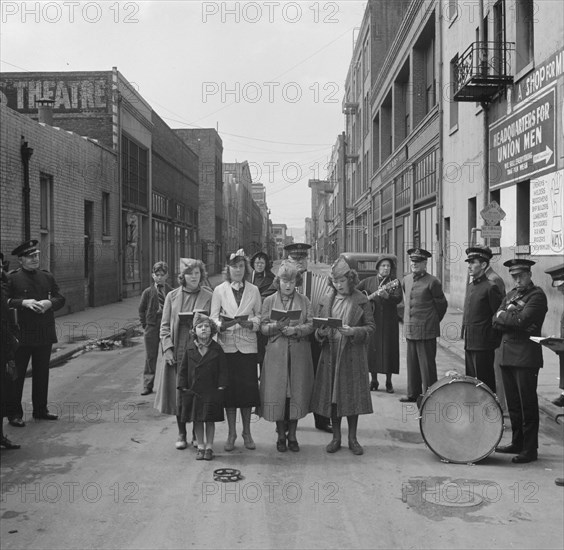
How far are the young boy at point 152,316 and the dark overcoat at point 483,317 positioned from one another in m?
4.24

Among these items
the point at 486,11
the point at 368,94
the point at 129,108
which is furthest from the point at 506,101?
the point at 368,94

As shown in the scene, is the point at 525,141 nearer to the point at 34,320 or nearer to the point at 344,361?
the point at 344,361

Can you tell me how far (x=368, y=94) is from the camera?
4822 cm

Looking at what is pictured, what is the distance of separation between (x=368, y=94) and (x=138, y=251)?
25.9 meters

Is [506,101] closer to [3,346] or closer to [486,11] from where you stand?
[486,11]

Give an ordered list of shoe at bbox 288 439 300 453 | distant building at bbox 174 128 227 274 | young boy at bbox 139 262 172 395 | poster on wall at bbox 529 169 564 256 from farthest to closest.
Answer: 1. distant building at bbox 174 128 227 274
2. poster on wall at bbox 529 169 564 256
3. young boy at bbox 139 262 172 395
4. shoe at bbox 288 439 300 453

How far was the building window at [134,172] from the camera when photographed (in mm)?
27062

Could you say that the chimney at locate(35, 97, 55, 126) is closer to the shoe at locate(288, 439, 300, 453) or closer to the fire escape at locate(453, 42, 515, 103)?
the fire escape at locate(453, 42, 515, 103)

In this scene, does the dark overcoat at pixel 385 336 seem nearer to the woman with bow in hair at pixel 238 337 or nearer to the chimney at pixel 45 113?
the woman with bow in hair at pixel 238 337

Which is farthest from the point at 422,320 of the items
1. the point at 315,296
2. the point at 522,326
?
the point at 522,326

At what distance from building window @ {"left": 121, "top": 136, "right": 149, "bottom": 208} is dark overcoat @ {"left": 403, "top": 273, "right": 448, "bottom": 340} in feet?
66.0

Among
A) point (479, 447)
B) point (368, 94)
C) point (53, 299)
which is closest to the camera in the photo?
point (479, 447)

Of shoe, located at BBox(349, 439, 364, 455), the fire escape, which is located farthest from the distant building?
shoe, located at BBox(349, 439, 364, 455)

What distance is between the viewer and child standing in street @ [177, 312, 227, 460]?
20.8 ft
